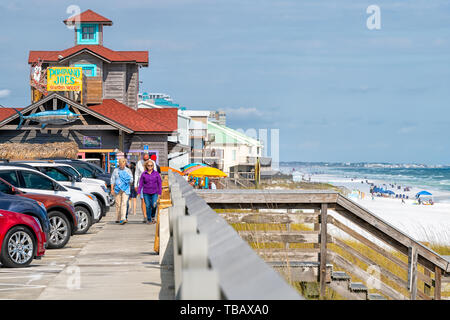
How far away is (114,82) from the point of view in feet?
135

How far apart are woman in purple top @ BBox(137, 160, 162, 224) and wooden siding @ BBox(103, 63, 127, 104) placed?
25.1 metres

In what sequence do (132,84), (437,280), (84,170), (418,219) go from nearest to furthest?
(437,280) → (84,170) → (418,219) → (132,84)

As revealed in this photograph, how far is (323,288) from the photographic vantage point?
9.34 m

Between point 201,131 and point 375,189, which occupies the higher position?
point 201,131

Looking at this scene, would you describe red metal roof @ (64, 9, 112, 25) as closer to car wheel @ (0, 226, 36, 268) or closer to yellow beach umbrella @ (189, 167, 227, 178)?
yellow beach umbrella @ (189, 167, 227, 178)

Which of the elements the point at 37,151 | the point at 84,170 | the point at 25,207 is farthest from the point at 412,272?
the point at 37,151

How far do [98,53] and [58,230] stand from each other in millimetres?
28671

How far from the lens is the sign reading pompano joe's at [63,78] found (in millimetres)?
36594

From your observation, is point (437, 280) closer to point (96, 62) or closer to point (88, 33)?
point (96, 62)

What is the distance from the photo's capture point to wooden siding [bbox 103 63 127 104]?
41.0 metres

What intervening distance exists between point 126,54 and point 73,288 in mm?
35866

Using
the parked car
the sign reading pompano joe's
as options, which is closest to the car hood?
the parked car
